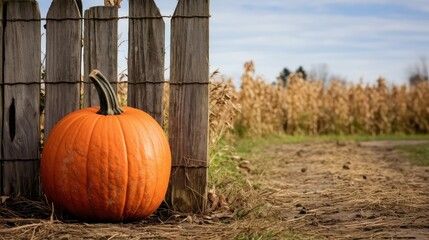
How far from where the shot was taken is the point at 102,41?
443 cm

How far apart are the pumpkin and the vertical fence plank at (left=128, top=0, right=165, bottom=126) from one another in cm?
36

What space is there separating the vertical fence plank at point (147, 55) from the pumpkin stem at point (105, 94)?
356 millimetres

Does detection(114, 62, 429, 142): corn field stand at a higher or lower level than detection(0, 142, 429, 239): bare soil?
higher

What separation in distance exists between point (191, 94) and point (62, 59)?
110cm

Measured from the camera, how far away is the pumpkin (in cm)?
382

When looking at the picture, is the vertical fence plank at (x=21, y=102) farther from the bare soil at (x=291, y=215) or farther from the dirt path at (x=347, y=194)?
the dirt path at (x=347, y=194)

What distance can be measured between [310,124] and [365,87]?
2864mm

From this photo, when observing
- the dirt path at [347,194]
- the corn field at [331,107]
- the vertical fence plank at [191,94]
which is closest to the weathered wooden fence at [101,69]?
the vertical fence plank at [191,94]

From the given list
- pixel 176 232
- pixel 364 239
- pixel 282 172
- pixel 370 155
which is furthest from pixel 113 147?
pixel 370 155

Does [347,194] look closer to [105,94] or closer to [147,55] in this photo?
[147,55]

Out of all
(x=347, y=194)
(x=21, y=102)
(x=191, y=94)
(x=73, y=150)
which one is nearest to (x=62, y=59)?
(x=21, y=102)

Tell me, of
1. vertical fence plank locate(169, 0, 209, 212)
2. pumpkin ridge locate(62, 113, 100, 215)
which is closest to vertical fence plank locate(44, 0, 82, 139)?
pumpkin ridge locate(62, 113, 100, 215)

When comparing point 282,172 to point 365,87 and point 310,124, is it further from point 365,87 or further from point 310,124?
point 365,87

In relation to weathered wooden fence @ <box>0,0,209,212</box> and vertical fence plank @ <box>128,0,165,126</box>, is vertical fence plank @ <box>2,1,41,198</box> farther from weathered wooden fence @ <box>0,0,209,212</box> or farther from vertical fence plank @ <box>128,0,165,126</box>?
vertical fence plank @ <box>128,0,165,126</box>
